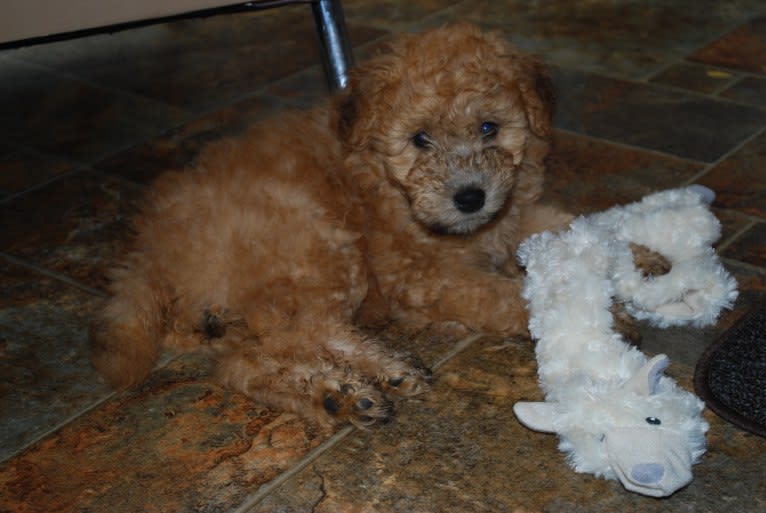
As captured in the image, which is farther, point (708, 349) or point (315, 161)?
point (315, 161)

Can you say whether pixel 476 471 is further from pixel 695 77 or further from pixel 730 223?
pixel 695 77

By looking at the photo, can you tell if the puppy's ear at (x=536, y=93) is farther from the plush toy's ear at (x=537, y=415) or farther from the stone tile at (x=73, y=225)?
the stone tile at (x=73, y=225)

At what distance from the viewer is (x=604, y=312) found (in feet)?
8.89

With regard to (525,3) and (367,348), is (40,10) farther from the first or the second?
(525,3)

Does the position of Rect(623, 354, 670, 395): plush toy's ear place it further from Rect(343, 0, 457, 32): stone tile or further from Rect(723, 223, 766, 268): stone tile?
Rect(343, 0, 457, 32): stone tile

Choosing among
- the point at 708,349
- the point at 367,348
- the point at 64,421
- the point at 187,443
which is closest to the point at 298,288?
the point at 367,348

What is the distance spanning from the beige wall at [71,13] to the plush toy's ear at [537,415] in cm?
193

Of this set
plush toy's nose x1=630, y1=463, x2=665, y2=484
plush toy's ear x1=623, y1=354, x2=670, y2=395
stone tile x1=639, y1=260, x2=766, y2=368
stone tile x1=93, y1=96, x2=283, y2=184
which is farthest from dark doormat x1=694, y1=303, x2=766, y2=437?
stone tile x1=93, y1=96, x2=283, y2=184

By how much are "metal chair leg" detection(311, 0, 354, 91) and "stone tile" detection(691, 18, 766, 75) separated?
2.26 m

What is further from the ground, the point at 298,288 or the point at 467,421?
the point at 298,288

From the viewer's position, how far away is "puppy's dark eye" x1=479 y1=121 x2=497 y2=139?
3020 mm

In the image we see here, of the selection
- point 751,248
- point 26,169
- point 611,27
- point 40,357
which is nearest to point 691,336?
point 751,248

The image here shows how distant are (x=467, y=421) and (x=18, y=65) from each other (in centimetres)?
430

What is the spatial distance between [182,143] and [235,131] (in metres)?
0.26
